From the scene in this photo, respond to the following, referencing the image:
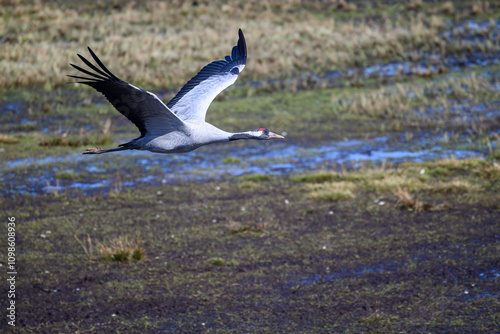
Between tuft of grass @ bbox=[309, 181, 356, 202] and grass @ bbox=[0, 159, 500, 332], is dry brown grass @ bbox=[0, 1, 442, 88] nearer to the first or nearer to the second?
tuft of grass @ bbox=[309, 181, 356, 202]

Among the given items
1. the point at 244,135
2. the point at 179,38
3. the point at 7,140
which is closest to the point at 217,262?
the point at 244,135

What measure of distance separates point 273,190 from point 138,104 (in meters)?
7.33

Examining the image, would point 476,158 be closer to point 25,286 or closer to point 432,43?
point 25,286

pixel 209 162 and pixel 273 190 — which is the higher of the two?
pixel 209 162

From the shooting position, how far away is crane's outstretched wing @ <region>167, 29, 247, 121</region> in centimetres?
864

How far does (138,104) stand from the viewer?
283 inches

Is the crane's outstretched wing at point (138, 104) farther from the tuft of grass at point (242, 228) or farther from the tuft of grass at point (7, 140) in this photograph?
the tuft of grass at point (7, 140)

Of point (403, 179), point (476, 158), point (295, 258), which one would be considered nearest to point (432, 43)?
point (476, 158)

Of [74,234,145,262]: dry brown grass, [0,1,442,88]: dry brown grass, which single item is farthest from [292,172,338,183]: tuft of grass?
[0,1,442,88]: dry brown grass

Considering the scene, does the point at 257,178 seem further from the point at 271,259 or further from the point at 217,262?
the point at 217,262

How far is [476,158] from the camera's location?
50.6ft

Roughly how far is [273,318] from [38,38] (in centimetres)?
2443

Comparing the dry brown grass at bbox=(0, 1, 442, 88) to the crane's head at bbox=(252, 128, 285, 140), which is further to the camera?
the dry brown grass at bbox=(0, 1, 442, 88)

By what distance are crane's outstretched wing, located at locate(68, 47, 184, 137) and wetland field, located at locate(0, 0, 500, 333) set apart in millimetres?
2557
